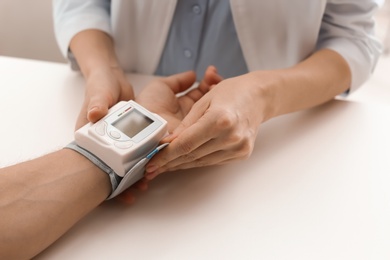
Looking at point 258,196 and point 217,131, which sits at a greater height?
point 217,131

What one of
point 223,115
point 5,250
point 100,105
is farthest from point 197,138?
point 5,250

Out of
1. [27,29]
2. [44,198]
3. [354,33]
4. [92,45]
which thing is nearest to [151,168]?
[44,198]

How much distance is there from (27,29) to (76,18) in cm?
47

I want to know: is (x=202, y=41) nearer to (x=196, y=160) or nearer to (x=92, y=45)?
(x=92, y=45)

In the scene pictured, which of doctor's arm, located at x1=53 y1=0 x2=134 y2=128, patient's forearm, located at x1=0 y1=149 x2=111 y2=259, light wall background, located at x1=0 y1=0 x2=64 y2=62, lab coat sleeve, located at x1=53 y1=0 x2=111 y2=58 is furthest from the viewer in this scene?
light wall background, located at x1=0 y1=0 x2=64 y2=62

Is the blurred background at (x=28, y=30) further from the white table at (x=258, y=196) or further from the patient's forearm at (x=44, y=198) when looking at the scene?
the patient's forearm at (x=44, y=198)

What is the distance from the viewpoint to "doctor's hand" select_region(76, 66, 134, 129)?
0.57 m

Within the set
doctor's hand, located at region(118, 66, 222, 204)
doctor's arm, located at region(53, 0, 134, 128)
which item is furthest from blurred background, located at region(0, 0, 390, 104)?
doctor's hand, located at region(118, 66, 222, 204)

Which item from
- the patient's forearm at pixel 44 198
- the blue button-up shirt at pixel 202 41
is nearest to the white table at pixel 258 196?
the patient's forearm at pixel 44 198

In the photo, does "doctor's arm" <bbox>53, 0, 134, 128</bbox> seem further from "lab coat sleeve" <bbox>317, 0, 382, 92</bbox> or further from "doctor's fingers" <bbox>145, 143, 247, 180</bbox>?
"lab coat sleeve" <bbox>317, 0, 382, 92</bbox>

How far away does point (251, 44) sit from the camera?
83 centimetres

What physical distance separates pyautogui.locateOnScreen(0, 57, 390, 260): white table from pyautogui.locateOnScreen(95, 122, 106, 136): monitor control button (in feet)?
0.32

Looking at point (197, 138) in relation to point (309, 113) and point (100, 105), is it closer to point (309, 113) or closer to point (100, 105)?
point (100, 105)

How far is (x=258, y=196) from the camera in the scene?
58 centimetres
